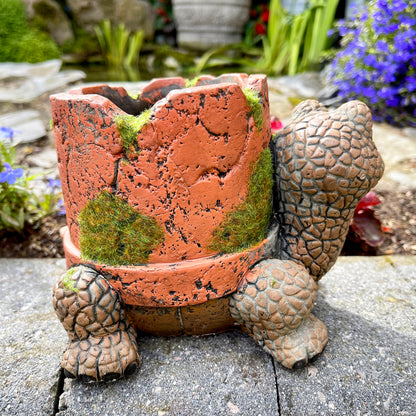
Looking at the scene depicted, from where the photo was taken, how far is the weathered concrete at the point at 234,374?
41.1 inches

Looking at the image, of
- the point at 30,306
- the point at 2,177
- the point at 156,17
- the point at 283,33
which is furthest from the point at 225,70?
the point at 30,306

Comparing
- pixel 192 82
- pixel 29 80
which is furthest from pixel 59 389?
pixel 29 80

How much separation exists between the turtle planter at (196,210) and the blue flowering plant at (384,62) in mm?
2287

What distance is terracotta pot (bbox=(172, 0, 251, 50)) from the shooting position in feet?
20.3

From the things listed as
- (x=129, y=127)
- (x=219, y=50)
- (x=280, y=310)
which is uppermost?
(x=129, y=127)

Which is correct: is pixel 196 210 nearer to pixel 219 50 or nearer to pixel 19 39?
pixel 219 50

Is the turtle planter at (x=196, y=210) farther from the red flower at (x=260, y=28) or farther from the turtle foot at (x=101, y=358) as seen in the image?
the red flower at (x=260, y=28)

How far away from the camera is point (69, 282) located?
A: 3.54 feet

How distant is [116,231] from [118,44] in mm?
6302

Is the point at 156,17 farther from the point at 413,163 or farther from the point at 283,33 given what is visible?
the point at 413,163

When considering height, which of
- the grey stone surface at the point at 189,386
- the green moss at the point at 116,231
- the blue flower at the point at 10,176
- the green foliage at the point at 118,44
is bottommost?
the green foliage at the point at 118,44

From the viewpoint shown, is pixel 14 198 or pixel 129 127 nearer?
pixel 129 127

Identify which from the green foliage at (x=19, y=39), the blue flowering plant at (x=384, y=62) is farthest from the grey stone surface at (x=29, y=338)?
the green foliage at (x=19, y=39)

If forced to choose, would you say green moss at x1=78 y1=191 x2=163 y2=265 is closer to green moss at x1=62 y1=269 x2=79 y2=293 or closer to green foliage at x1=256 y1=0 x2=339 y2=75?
green moss at x1=62 y1=269 x2=79 y2=293
